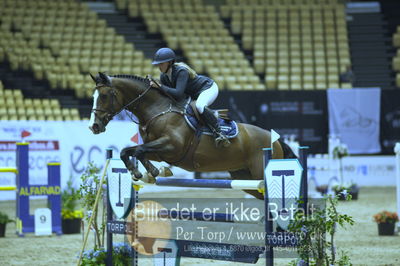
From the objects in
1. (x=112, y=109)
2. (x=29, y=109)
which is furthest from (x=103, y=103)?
(x=29, y=109)

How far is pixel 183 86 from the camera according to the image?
6.24 m

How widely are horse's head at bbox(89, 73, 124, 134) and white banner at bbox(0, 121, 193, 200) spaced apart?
626 cm

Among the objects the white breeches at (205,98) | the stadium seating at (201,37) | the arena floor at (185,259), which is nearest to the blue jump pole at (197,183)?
→ the white breeches at (205,98)

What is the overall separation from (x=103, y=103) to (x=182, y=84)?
767 millimetres

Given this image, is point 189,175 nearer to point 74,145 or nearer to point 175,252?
point 74,145

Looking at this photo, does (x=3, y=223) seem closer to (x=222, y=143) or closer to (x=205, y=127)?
(x=205, y=127)

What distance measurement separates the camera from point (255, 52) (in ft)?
65.2

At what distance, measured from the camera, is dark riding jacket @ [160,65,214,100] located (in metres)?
6.23

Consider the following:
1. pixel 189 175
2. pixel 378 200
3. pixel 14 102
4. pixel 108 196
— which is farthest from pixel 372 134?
pixel 108 196

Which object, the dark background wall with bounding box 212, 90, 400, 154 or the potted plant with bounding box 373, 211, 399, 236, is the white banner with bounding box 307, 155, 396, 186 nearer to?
the dark background wall with bounding box 212, 90, 400, 154

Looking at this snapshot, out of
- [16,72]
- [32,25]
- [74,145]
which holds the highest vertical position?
[32,25]

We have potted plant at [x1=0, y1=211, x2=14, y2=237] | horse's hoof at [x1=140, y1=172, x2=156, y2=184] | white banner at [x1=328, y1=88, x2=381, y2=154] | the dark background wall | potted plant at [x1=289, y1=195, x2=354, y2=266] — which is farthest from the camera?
white banner at [x1=328, y1=88, x2=381, y2=154]

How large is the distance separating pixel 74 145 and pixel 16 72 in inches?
168

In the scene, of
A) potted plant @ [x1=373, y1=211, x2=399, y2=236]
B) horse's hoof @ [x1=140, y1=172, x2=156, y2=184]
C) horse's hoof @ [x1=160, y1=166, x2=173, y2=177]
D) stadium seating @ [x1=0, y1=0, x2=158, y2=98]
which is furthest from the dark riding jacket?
stadium seating @ [x1=0, y1=0, x2=158, y2=98]
